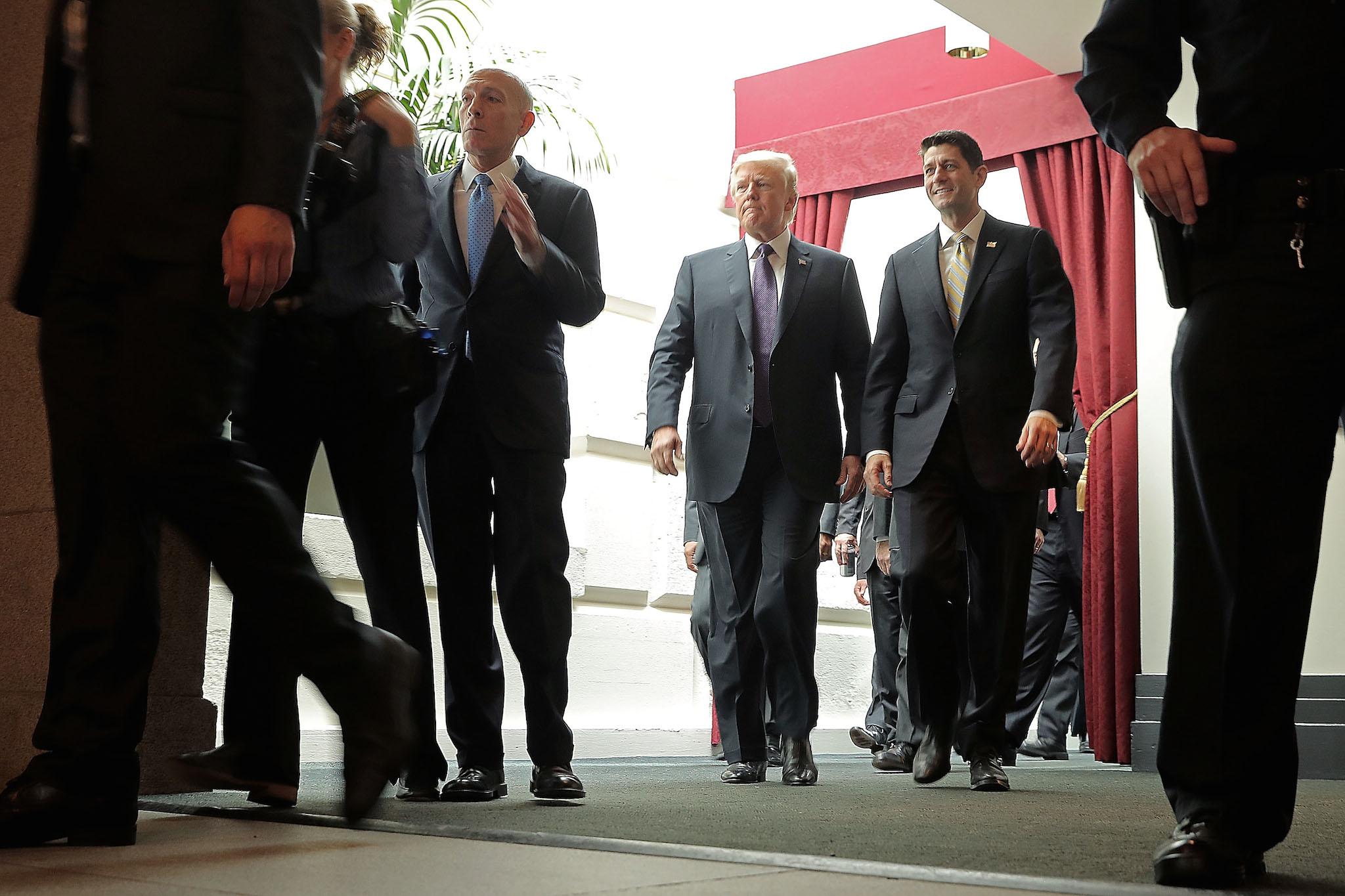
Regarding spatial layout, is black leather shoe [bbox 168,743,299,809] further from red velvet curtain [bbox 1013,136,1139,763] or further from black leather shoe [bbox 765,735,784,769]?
red velvet curtain [bbox 1013,136,1139,763]

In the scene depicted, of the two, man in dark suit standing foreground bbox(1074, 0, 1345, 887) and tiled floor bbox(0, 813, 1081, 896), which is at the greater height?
man in dark suit standing foreground bbox(1074, 0, 1345, 887)

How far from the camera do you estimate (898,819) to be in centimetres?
258

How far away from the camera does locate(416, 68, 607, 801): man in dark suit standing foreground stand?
3.08m

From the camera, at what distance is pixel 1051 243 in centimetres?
410

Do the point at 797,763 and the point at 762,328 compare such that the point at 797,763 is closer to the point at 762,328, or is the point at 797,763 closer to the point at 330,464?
the point at 762,328

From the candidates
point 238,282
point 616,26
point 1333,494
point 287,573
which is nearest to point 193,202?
point 238,282

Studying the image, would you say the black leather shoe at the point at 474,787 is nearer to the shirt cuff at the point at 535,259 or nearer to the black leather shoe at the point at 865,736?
the shirt cuff at the point at 535,259

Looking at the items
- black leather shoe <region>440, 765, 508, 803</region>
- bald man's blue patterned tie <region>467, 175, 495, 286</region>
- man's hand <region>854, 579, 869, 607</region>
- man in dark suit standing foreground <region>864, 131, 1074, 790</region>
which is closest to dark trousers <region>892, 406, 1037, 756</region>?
man in dark suit standing foreground <region>864, 131, 1074, 790</region>

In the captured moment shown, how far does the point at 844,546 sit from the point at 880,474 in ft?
8.44

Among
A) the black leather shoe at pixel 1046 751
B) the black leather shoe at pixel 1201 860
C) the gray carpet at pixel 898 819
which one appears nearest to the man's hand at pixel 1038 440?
the gray carpet at pixel 898 819

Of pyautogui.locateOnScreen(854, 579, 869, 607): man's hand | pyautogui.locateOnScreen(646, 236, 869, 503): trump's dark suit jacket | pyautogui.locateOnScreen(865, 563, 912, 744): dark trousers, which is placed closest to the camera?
pyautogui.locateOnScreen(646, 236, 869, 503): trump's dark suit jacket

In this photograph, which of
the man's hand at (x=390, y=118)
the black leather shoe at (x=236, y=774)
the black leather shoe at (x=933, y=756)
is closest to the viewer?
the black leather shoe at (x=236, y=774)

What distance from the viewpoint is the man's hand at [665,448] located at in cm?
406

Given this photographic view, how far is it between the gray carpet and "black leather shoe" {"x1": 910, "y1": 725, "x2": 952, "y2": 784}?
1.8 inches
